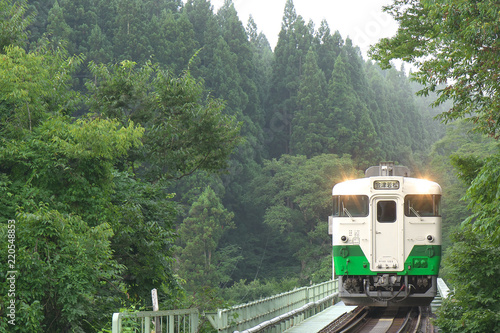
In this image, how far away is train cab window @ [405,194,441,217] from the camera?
52.4 feet

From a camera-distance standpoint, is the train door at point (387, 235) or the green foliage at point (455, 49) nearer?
the green foliage at point (455, 49)

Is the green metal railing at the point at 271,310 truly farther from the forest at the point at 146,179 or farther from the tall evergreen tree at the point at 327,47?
the tall evergreen tree at the point at 327,47

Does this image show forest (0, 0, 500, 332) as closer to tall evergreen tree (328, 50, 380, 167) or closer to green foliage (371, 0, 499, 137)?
green foliage (371, 0, 499, 137)

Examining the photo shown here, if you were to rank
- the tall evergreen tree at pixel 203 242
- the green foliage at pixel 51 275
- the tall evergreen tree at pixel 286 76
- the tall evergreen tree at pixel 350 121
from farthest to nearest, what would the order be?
the tall evergreen tree at pixel 286 76, the tall evergreen tree at pixel 350 121, the tall evergreen tree at pixel 203 242, the green foliage at pixel 51 275

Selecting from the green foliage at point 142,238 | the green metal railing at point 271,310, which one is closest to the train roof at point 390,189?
the green metal railing at point 271,310

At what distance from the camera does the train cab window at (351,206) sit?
1633cm

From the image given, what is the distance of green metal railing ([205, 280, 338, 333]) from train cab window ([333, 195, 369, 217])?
2.50 m

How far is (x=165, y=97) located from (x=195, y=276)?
3369 centimetres

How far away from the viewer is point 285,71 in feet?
291

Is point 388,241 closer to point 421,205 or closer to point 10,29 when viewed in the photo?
point 421,205

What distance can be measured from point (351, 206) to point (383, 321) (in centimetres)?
359

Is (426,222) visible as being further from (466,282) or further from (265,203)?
(265,203)

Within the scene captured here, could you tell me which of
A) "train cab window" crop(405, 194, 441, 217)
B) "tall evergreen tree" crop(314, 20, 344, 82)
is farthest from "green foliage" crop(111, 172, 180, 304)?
"tall evergreen tree" crop(314, 20, 344, 82)

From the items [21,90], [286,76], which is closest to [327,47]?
[286,76]
